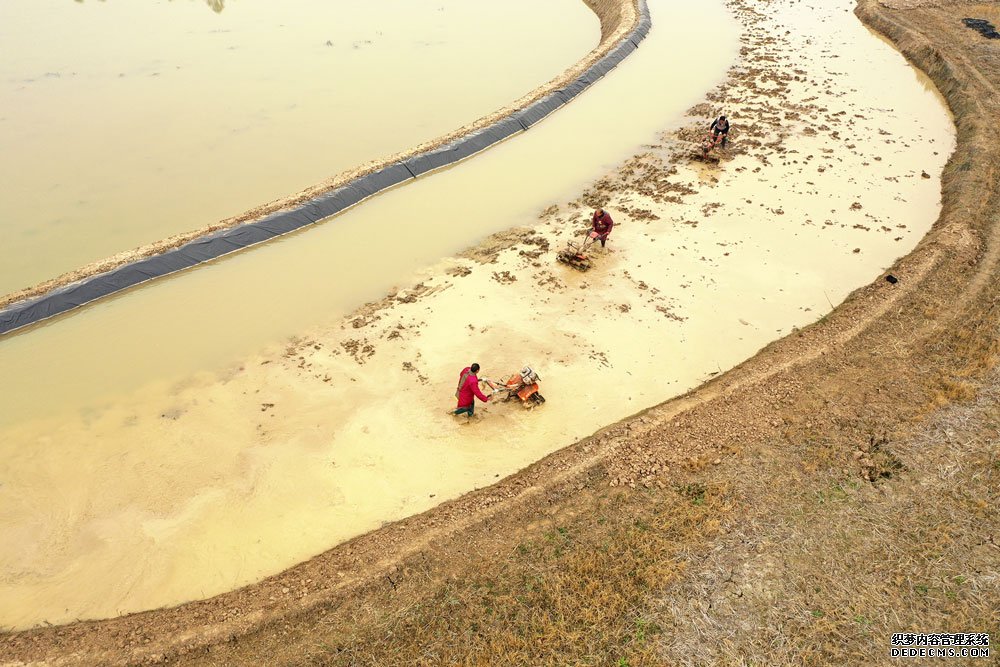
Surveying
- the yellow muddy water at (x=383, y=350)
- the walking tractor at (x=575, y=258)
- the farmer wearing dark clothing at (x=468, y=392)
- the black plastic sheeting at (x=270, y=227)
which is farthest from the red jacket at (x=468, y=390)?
the black plastic sheeting at (x=270, y=227)

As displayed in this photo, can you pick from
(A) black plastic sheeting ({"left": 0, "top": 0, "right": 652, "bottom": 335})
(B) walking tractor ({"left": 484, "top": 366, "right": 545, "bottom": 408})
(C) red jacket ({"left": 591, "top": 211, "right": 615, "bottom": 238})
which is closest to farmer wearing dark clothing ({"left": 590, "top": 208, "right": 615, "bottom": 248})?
(C) red jacket ({"left": 591, "top": 211, "right": 615, "bottom": 238})

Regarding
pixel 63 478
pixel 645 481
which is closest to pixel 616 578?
pixel 645 481

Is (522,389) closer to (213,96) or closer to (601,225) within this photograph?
(601,225)

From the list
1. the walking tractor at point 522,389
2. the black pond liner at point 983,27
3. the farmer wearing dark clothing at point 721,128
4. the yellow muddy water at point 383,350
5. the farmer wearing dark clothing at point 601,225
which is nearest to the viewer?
the yellow muddy water at point 383,350

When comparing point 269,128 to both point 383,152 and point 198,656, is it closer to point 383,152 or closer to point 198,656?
point 383,152

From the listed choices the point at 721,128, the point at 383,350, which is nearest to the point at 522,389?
the point at 383,350

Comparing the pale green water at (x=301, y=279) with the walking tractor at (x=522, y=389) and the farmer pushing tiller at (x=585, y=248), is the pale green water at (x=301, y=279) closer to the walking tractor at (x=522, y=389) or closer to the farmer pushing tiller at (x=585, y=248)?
the farmer pushing tiller at (x=585, y=248)
